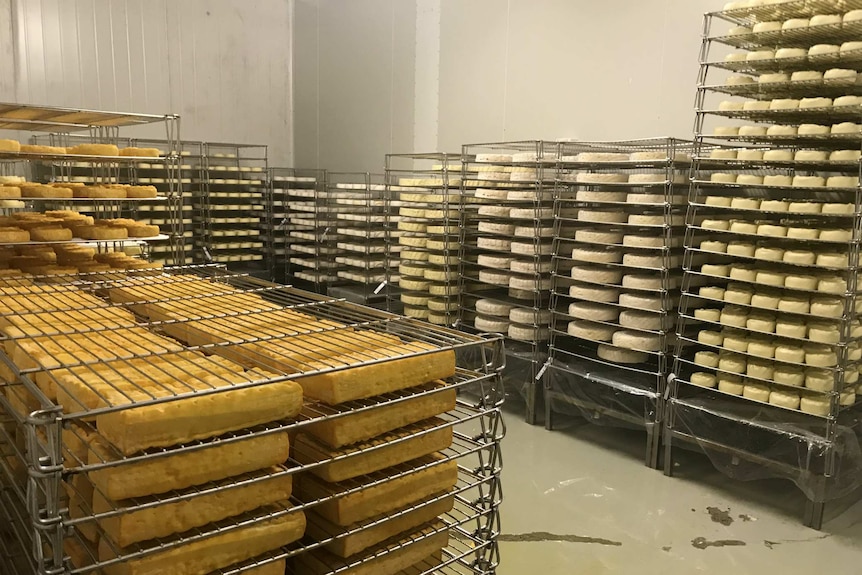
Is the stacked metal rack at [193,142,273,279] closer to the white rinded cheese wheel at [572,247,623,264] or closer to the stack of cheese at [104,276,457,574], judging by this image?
the white rinded cheese wheel at [572,247,623,264]

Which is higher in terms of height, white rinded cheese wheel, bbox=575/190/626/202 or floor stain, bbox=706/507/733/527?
white rinded cheese wheel, bbox=575/190/626/202

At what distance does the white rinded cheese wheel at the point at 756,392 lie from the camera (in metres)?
3.51

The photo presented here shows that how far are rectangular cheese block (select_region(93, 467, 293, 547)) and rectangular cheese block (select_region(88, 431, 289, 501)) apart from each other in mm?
23

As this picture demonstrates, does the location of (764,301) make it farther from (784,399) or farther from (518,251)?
(518,251)

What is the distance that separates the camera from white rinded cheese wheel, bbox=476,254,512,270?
4.96 metres

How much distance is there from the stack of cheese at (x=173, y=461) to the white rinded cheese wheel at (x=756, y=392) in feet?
9.94

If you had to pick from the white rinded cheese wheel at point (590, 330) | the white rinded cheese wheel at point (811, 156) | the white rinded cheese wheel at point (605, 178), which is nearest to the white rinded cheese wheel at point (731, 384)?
the white rinded cheese wheel at point (590, 330)

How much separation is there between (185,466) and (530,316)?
12.5 ft

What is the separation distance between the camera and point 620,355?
4266 millimetres

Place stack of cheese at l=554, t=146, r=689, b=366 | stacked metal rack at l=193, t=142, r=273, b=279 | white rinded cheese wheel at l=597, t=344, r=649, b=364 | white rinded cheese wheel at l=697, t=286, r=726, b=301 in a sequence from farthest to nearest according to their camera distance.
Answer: stacked metal rack at l=193, t=142, r=273, b=279 → white rinded cheese wheel at l=597, t=344, r=649, b=364 → stack of cheese at l=554, t=146, r=689, b=366 → white rinded cheese wheel at l=697, t=286, r=726, b=301

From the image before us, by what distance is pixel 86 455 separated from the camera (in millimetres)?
1150

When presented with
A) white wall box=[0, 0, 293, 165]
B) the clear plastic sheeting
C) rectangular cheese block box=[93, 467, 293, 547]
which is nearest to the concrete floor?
the clear plastic sheeting

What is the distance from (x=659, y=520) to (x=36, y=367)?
2981mm

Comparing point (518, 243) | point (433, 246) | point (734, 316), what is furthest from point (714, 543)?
point (433, 246)
